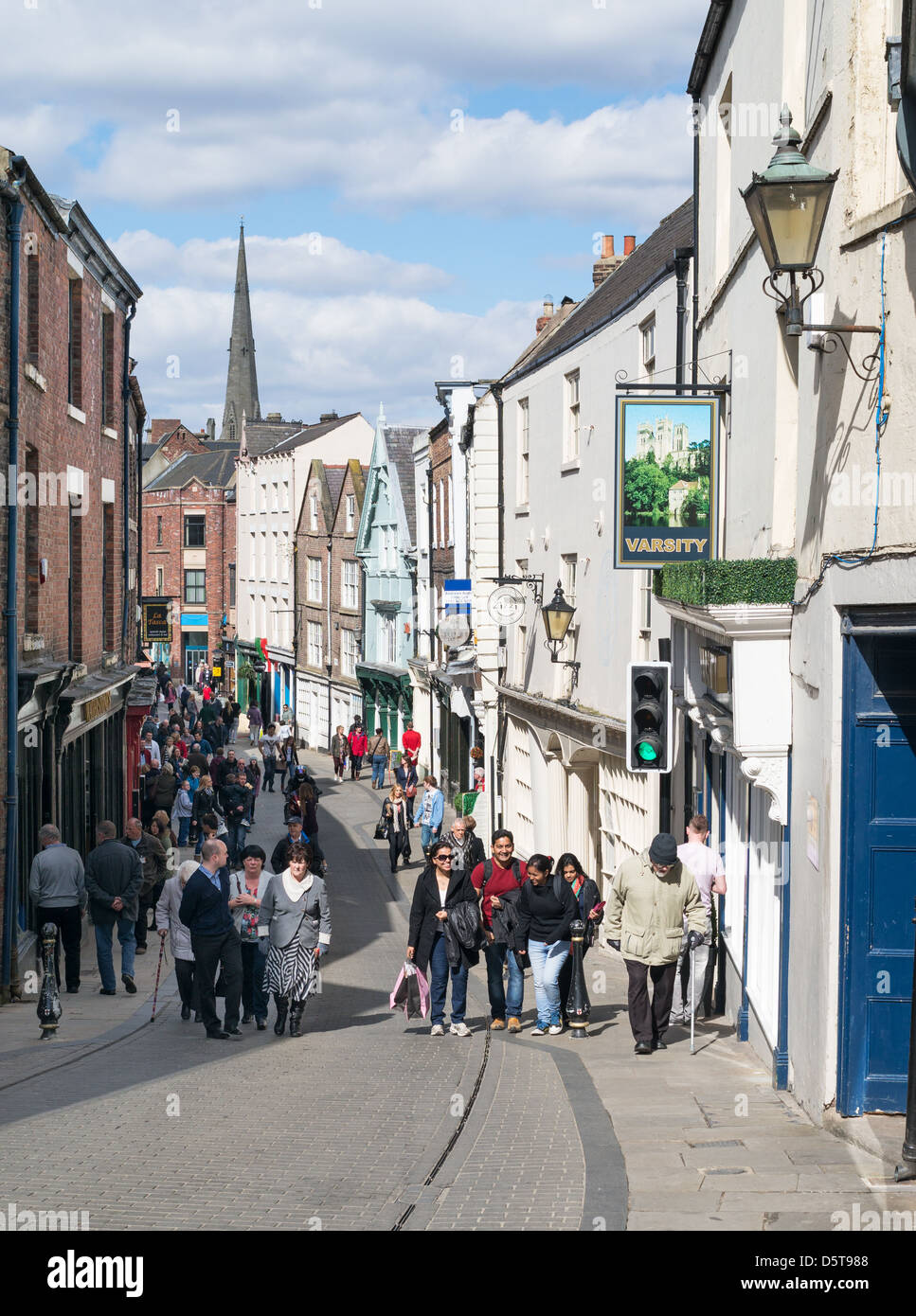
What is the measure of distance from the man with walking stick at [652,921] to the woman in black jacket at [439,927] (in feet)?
4.65

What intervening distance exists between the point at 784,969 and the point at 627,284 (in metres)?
14.8

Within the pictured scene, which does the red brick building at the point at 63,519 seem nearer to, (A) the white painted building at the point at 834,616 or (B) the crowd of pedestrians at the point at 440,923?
(B) the crowd of pedestrians at the point at 440,923

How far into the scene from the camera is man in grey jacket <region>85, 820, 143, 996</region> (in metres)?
14.0

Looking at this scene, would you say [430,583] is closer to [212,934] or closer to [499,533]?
[499,533]

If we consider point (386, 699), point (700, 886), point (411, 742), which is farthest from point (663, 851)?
point (386, 699)

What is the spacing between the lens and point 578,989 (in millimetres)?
11820

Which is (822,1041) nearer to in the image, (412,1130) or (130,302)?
(412,1130)

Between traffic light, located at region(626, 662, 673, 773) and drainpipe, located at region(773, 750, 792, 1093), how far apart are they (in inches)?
101

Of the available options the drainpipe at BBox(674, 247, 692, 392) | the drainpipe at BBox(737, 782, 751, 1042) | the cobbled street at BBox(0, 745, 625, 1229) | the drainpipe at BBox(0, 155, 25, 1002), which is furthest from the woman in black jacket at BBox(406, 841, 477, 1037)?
the drainpipe at BBox(674, 247, 692, 392)

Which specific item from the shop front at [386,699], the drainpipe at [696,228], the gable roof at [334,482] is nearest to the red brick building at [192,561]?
the gable roof at [334,482]

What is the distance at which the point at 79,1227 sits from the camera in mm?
6605

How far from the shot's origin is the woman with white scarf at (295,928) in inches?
468
